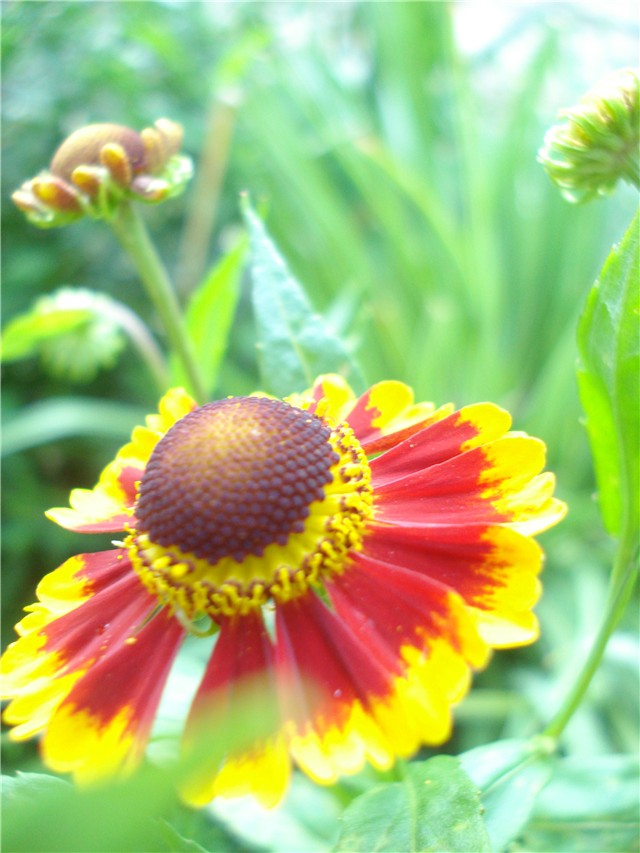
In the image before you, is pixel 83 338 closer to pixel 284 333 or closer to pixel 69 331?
pixel 69 331

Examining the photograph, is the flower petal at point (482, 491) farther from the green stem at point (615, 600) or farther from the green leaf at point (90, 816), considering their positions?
the green leaf at point (90, 816)

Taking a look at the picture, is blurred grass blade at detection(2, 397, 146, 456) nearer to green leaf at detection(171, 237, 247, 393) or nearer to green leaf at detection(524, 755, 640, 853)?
green leaf at detection(171, 237, 247, 393)

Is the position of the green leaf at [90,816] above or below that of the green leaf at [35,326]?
below

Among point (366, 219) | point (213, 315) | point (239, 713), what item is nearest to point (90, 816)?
point (239, 713)

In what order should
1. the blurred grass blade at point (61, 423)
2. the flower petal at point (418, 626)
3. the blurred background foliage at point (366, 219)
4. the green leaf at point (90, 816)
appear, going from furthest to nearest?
the blurred background foliage at point (366, 219) < the blurred grass blade at point (61, 423) < the flower petal at point (418, 626) < the green leaf at point (90, 816)

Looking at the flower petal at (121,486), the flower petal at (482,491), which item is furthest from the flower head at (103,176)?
the flower petal at (482,491)

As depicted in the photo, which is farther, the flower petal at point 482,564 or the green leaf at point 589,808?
the green leaf at point 589,808

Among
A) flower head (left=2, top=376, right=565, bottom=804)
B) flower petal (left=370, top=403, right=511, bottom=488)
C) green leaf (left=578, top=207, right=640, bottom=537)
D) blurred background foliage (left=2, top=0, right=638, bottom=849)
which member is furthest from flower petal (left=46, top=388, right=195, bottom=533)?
blurred background foliage (left=2, top=0, right=638, bottom=849)
